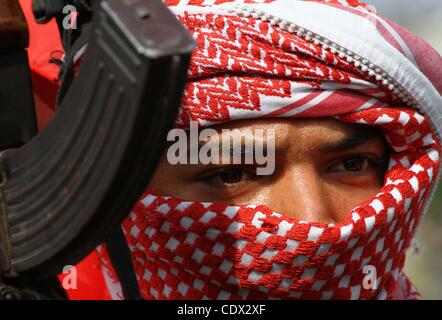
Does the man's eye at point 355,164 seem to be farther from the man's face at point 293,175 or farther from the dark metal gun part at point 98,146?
the dark metal gun part at point 98,146

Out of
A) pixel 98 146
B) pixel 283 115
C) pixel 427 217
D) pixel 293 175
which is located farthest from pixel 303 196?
pixel 427 217

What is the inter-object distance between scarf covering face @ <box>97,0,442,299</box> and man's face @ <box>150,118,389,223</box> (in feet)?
0.12

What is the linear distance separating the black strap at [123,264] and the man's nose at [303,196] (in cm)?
42

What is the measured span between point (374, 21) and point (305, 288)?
671 millimetres

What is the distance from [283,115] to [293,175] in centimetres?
14

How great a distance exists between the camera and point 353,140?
2141mm

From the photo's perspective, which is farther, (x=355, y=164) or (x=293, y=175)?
(x=355, y=164)

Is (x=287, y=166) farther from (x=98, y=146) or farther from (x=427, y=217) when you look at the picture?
(x=427, y=217)

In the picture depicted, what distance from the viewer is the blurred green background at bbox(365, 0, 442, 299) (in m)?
6.67

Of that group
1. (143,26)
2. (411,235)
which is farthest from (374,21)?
(143,26)

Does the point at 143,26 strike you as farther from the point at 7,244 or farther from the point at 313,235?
the point at 313,235

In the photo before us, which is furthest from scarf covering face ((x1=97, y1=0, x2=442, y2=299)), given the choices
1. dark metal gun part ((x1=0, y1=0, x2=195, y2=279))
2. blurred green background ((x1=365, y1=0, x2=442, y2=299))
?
blurred green background ((x1=365, y1=0, x2=442, y2=299))

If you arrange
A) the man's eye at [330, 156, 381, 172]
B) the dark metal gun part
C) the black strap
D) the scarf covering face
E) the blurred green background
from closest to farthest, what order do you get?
the dark metal gun part
the black strap
the scarf covering face
the man's eye at [330, 156, 381, 172]
the blurred green background

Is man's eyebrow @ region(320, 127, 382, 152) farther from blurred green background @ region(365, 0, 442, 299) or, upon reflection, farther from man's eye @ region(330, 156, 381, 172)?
blurred green background @ region(365, 0, 442, 299)
